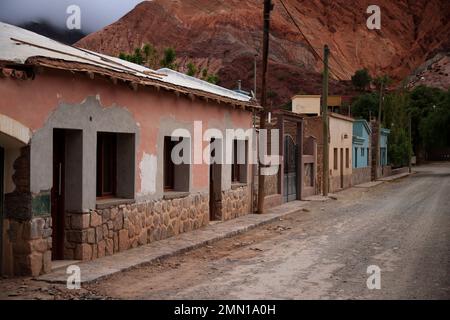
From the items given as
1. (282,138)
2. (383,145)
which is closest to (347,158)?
(282,138)

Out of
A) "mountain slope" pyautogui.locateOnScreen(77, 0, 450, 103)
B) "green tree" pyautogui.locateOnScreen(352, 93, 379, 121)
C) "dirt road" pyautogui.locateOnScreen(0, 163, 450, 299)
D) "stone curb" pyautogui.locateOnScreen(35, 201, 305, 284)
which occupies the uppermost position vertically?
"mountain slope" pyautogui.locateOnScreen(77, 0, 450, 103)

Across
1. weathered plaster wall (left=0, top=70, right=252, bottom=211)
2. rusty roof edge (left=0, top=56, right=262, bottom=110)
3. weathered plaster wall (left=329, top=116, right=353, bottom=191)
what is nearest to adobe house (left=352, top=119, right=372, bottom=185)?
weathered plaster wall (left=329, top=116, right=353, bottom=191)

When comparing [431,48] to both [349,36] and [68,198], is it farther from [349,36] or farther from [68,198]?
[68,198]

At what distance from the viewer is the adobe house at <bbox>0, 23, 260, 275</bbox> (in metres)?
8.20

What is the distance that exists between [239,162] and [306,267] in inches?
328

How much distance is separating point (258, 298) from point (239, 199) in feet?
32.8

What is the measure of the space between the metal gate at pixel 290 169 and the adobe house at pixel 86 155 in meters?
9.05

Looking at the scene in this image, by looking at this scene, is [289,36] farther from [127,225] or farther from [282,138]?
[127,225]

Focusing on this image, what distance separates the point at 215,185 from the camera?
620 inches

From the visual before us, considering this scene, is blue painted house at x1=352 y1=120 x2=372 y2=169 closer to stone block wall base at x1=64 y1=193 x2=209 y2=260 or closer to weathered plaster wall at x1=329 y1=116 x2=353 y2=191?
weathered plaster wall at x1=329 y1=116 x2=353 y2=191

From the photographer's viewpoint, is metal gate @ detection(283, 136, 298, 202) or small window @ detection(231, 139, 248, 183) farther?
metal gate @ detection(283, 136, 298, 202)

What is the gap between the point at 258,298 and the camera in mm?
7109

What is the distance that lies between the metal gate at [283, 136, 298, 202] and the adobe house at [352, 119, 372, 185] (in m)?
13.8
